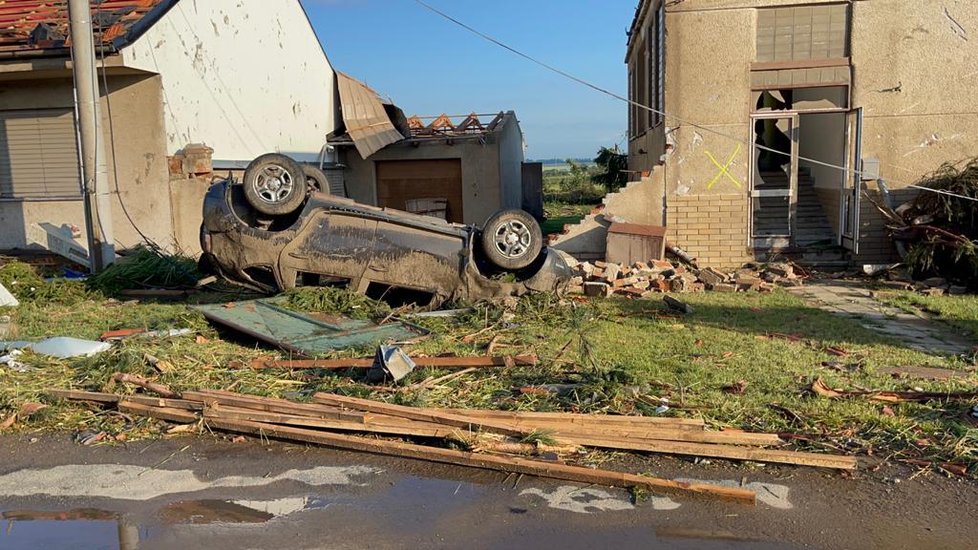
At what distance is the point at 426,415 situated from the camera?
511 centimetres

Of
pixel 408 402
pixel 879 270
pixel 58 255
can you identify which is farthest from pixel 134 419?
pixel 879 270

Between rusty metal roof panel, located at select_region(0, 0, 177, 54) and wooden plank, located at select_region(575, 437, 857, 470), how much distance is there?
1048 cm

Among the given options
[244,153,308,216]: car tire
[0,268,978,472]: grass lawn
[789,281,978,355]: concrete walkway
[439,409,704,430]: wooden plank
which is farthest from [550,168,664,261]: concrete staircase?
[439,409,704,430]: wooden plank

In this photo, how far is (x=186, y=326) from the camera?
26.1 ft

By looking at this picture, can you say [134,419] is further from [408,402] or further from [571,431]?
[571,431]

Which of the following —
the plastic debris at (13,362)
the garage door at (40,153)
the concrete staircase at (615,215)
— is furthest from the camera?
the concrete staircase at (615,215)

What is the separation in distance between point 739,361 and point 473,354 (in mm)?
2418

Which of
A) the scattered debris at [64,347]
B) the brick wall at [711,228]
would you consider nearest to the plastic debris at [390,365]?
the scattered debris at [64,347]

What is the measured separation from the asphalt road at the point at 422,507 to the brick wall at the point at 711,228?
9.07m

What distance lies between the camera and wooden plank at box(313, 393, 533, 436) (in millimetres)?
4969

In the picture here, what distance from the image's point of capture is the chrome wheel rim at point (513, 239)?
9.06m

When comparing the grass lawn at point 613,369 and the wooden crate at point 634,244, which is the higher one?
the wooden crate at point 634,244

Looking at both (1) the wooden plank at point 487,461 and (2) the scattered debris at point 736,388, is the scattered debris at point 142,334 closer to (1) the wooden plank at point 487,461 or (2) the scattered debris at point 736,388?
(1) the wooden plank at point 487,461

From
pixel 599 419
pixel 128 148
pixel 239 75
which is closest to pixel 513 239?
pixel 599 419
